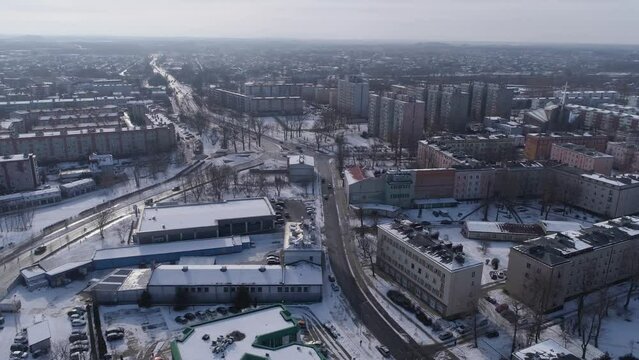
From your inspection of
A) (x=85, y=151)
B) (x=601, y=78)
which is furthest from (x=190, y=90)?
(x=601, y=78)

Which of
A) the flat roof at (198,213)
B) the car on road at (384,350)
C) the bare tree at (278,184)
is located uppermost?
the flat roof at (198,213)

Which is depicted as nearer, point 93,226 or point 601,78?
point 93,226

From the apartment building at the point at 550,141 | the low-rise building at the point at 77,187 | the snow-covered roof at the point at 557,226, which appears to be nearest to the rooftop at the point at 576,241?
the snow-covered roof at the point at 557,226

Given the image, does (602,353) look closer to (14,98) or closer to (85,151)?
(85,151)

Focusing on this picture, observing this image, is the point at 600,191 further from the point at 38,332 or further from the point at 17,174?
the point at 17,174

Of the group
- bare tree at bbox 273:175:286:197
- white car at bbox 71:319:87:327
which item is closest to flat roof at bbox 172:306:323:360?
white car at bbox 71:319:87:327

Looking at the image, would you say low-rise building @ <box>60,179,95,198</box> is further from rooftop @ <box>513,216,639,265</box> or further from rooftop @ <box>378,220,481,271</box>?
rooftop @ <box>513,216,639,265</box>

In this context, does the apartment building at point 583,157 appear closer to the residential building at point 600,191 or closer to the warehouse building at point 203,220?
the residential building at point 600,191
